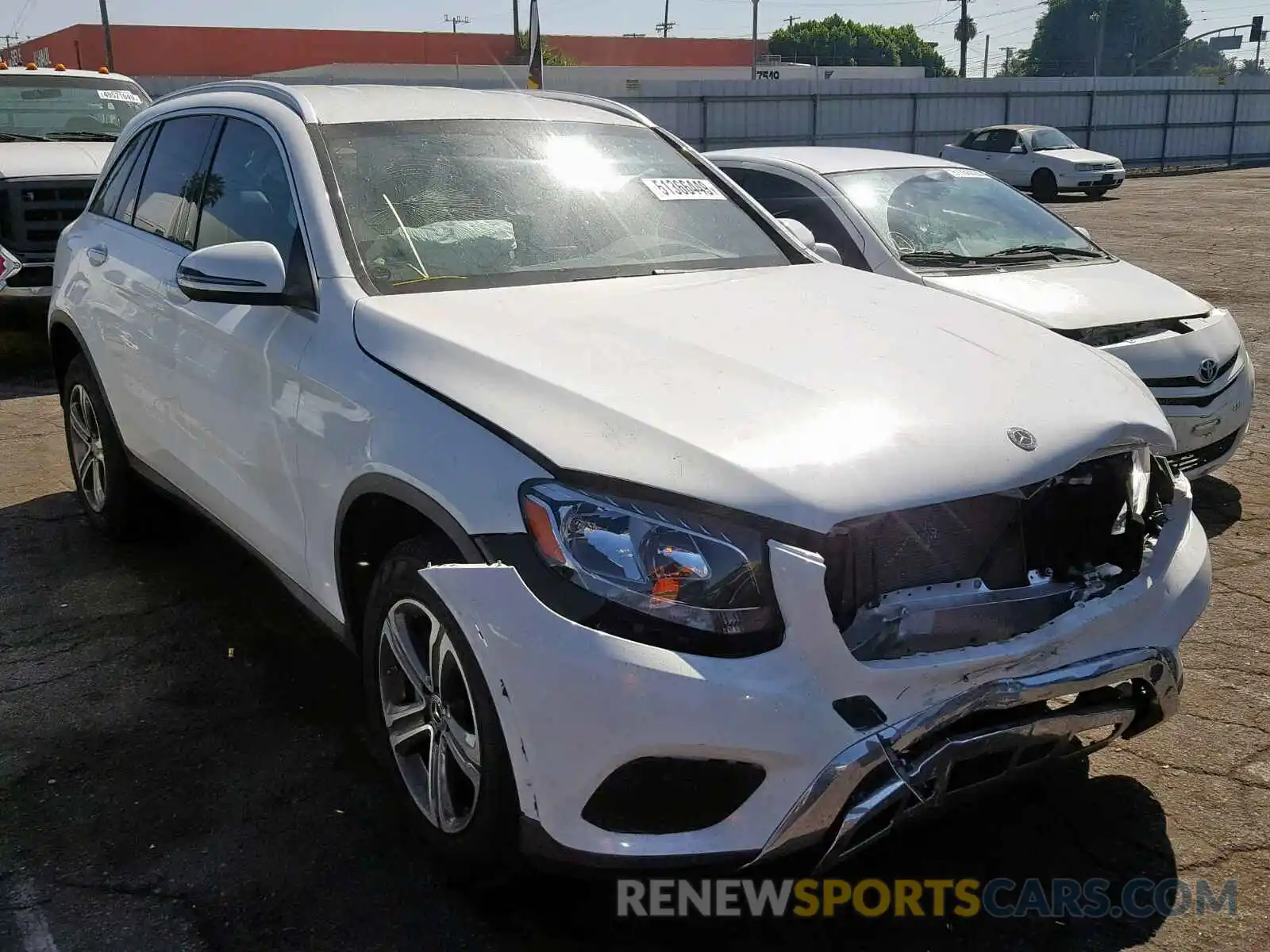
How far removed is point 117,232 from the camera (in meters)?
4.70

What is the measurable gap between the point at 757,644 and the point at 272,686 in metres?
2.15

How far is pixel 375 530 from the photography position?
2.98 meters

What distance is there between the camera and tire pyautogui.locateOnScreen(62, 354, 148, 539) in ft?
15.8

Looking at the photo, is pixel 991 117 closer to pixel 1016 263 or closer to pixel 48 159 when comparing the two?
pixel 48 159

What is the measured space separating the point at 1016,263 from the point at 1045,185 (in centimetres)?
2010

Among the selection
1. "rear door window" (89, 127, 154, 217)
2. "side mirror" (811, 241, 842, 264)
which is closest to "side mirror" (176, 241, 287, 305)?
"rear door window" (89, 127, 154, 217)

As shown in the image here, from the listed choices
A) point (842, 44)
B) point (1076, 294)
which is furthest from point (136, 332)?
point (842, 44)

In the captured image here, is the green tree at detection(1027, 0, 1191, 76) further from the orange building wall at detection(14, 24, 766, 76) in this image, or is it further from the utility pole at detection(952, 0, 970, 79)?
the orange building wall at detection(14, 24, 766, 76)

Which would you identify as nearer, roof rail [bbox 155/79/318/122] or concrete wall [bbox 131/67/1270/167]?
roof rail [bbox 155/79/318/122]

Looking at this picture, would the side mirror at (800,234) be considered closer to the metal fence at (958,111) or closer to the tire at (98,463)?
the tire at (98,463)

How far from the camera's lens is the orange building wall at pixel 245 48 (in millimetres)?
46562

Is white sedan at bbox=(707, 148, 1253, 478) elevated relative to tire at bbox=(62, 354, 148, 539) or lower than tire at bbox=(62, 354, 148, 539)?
elevated

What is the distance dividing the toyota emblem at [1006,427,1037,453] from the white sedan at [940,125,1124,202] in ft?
75.9

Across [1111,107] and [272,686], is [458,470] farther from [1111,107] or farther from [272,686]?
[1111,107]
